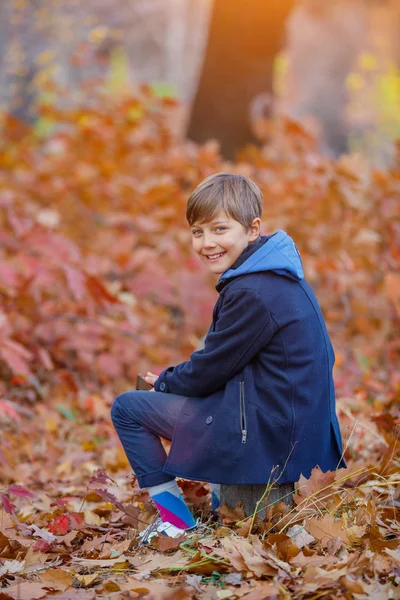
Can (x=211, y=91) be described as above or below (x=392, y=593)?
above

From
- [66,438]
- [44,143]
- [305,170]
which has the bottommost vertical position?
[66,438]

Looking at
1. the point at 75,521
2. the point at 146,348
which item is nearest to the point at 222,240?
the point at 75,521

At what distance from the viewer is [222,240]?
2707 mm

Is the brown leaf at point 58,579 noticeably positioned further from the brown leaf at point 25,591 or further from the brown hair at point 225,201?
the brown hair at point 225,201

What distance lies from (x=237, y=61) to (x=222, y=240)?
7.07 m

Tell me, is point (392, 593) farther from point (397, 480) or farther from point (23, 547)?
point (23, 547)

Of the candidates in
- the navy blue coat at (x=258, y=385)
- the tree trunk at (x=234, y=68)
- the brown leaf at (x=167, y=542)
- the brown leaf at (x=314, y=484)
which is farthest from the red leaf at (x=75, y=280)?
the tree trunk at (x=234, y=68)

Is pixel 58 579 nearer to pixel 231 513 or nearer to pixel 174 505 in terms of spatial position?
pixel 174 505

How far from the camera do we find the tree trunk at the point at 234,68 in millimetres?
9070

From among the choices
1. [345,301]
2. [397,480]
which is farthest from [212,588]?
[345,301]

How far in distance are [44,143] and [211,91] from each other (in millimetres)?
2829

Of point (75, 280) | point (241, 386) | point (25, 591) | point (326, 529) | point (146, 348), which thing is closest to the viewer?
point (25, 591)

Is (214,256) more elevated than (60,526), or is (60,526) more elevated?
(214,256)

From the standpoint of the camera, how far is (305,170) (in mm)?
6910
